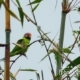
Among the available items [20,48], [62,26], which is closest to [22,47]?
[20,48]

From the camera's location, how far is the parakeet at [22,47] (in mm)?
712

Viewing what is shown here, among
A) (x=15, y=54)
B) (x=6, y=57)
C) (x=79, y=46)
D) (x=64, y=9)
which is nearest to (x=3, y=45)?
(x=6, y=57)

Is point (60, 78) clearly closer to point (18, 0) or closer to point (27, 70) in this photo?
point (27, 70)

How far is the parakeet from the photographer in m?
0.71

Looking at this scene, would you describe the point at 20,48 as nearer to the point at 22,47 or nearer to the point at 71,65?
the point at 22,47

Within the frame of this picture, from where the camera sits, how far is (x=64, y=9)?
778 mm

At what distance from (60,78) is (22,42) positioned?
0.50 ft

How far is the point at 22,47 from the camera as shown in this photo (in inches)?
27.1

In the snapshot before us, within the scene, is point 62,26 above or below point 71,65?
above

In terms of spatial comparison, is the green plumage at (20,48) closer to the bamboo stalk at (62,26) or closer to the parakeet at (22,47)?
the parakeet at (22,47)

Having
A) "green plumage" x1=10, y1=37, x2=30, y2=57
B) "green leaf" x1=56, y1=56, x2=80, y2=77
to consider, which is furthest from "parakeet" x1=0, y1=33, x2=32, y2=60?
"green leaf" x1=56, y1=56, x2=80, y2=77

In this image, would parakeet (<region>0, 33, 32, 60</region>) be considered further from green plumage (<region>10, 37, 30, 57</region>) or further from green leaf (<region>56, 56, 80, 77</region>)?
green leaf (<region>56, 56, 80, 77</region>)

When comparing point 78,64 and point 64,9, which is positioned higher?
point 64,9

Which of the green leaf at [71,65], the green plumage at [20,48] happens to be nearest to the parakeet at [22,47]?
the green plumage at [20,48]
